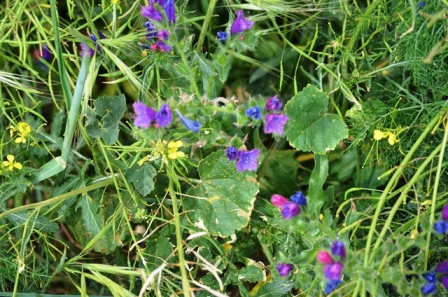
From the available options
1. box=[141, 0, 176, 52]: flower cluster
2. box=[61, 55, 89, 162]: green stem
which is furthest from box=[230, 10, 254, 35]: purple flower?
box=[61, 55, 89, 162]: green stem

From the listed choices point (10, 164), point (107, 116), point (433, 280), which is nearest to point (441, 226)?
point (433, 280)

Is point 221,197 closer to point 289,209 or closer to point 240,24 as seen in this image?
point 289,209

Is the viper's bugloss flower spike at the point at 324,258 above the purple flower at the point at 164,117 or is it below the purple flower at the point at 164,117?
below

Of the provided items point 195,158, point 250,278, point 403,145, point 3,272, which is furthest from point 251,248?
point 3,272

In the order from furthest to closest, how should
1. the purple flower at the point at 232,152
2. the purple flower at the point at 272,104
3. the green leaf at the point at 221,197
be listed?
the green leaf at the point at 221,197 → the purple flower at the point at 232,152 → the purple flower at the point at 272,104

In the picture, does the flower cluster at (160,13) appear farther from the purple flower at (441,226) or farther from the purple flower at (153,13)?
the purple flower at (441,226)

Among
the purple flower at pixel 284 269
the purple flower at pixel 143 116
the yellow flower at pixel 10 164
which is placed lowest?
the purple flower at pixel 284 269

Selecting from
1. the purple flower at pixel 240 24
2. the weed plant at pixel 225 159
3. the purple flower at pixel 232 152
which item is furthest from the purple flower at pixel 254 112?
the purple flower at pixel 240 24
